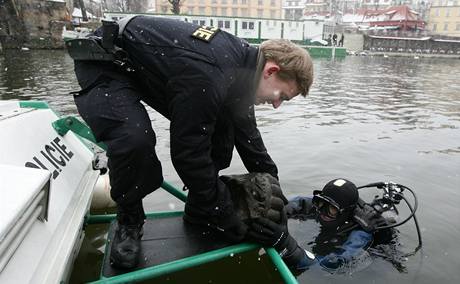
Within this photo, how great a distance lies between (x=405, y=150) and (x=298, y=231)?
3.73 metres

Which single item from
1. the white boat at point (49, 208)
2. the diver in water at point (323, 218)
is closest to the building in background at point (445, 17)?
the diver in water at point (323, 218)

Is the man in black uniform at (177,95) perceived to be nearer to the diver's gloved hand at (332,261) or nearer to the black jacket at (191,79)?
the black jacket at (191,79)

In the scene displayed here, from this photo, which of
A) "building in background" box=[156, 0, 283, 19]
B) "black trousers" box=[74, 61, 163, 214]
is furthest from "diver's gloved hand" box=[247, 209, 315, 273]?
"building in background" box=[156, 0, 283, 19]

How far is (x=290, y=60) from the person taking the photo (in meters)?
2.35

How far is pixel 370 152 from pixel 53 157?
17.1 feet

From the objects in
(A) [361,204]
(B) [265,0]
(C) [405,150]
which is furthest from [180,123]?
(B) [265,0]

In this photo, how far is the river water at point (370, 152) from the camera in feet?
11.9

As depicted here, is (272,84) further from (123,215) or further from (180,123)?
(123,215)

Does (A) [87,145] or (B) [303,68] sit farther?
(A) [87,145]

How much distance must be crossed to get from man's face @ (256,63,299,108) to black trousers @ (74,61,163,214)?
2.34ft

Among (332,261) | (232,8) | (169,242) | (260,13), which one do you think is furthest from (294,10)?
(169,242)

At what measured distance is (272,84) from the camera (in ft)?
8.00

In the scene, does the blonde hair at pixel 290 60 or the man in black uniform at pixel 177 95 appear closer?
the man in black uniform at pixel 177 95

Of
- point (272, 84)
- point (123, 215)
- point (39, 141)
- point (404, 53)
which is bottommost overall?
point (404, 53)
